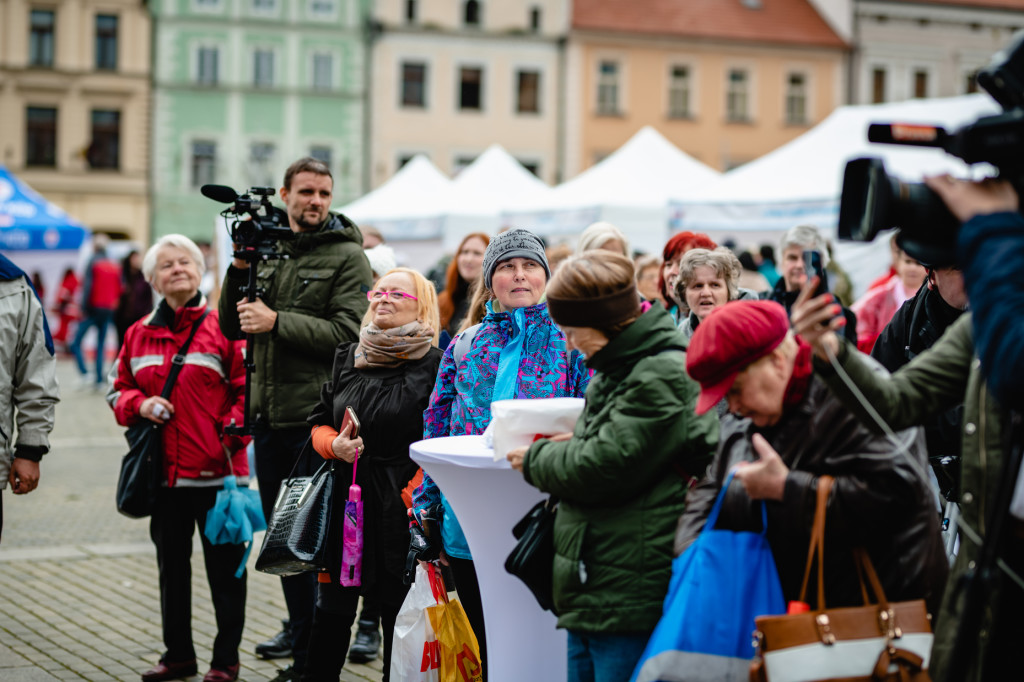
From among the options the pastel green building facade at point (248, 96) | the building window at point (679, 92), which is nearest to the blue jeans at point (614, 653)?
the pastel green building facade at point (248, 96)

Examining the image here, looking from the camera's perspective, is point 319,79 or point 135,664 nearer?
point 135,664

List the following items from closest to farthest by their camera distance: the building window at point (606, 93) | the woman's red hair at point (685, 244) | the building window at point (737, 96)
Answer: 1. the woman's red hair at point (685, 244)
2. the building window at point (606, 93)
3. the building window at point (737, 96)

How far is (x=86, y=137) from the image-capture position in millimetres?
40094

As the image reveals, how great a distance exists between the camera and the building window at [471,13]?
41875 millimetres

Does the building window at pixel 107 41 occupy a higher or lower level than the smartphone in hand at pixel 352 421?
higher

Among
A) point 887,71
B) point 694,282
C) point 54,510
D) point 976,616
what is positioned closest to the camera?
point 976,616

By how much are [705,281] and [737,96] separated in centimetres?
3969

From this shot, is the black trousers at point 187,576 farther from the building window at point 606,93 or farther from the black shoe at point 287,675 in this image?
the building window at point 606,93

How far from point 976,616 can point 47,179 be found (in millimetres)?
40799

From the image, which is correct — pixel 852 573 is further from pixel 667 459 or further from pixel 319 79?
pixel 319 79

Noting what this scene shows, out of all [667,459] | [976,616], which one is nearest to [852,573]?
[976,616]

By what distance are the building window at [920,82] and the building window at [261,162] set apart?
22.4 metres

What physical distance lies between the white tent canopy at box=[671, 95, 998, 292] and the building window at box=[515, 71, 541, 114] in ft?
93.3

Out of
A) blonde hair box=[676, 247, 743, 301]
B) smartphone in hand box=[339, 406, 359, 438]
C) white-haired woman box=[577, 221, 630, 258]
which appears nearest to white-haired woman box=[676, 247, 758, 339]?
blonde hair box=[676, 247, 743, 301]
